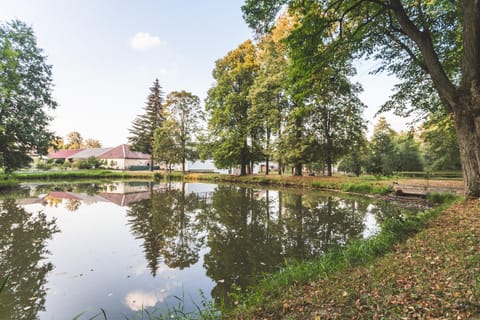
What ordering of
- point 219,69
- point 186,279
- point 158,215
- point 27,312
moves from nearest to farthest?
1. point 27,312
2. point 186,279
3. point 158,215
4. point 219,69

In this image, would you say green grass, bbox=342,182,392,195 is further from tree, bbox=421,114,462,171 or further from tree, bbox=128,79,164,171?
tree, bbox=128,79,164,171

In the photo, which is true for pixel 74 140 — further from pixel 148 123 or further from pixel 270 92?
pixel 270 92

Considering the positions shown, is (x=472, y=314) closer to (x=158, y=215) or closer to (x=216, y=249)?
(x=216, y=249)

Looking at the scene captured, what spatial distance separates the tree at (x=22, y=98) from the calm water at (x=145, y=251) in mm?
11549

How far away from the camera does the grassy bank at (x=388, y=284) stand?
→ 2.09 m

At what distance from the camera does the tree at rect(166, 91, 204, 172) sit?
32.2m

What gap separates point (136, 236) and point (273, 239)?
4.01 metres

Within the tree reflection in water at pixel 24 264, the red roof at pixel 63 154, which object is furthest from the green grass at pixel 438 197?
the red roof at pixel 63 154

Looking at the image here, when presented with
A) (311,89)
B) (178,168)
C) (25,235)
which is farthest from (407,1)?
(178,168)

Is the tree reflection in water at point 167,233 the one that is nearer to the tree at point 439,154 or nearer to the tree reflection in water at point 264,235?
the tree reflection in water at point 264,235

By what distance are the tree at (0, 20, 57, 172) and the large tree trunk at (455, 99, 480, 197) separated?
2479 cm

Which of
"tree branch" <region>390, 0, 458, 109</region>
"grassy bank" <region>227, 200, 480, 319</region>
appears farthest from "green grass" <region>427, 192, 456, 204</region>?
"grassy bank" <region>227, 200, 480, 319</region>

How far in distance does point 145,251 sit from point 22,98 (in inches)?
851

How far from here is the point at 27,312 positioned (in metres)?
3.15
